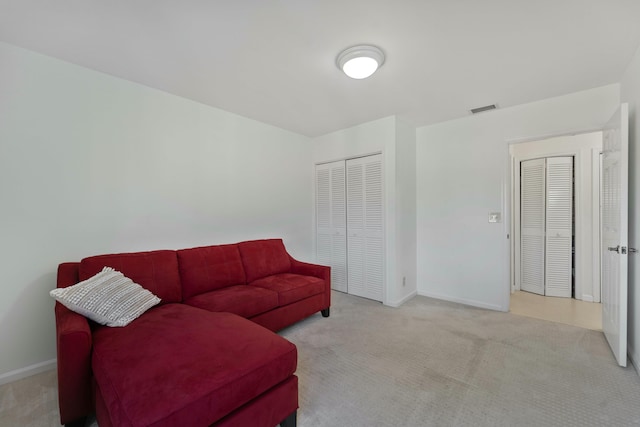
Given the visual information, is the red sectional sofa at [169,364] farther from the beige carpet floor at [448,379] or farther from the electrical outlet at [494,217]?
the electrical outlet at [494,217]

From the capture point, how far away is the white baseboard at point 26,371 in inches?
75.8

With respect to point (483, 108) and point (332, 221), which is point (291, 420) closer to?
point (332, 221)

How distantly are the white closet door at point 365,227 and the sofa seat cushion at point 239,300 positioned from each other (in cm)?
154

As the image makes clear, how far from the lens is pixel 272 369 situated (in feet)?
4.50

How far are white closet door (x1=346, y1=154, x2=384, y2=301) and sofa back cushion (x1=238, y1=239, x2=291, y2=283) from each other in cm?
101

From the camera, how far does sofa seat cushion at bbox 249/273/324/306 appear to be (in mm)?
2631

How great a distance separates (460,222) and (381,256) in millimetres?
1079

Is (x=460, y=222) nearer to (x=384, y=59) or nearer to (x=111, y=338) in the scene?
(x=384, y=59)

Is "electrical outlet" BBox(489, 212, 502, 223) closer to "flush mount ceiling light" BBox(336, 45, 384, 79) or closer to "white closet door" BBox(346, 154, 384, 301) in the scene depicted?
"white closet door" BBox(346, 154, 384, 301)

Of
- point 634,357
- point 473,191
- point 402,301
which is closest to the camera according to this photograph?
point 634,357

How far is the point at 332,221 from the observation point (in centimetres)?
412

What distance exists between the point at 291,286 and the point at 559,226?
3.71 meters

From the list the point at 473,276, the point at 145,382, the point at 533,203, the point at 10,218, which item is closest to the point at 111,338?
the point at 145,382

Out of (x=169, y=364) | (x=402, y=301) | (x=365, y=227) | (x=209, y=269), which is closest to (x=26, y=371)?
(x=209, y=269)
